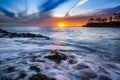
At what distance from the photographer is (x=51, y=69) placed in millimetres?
7137

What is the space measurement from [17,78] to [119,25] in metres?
137

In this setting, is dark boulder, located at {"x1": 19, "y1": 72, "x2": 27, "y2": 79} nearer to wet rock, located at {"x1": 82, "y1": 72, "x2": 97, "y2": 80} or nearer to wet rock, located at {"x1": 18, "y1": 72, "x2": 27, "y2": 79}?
wet rock, located at {"x1": 18, "y1": 72, "x2": 27, "y2": 79}

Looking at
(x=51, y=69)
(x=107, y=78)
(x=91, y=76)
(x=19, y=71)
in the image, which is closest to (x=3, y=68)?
(x=19, y=71)

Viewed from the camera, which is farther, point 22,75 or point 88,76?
point 88,76

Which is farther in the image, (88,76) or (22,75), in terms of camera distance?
(88,76)

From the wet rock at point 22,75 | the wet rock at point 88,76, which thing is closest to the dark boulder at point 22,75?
the wet rock at point 22,75

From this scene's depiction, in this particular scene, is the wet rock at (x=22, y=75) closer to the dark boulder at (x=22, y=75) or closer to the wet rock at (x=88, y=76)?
the dark boulder at (x=22, y=75)

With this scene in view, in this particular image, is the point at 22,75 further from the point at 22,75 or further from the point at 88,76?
the point at 88,76

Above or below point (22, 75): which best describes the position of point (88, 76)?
below

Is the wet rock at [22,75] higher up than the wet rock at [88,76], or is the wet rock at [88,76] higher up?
the wet rock at [22,75]

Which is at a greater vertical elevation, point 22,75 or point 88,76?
point 22,75

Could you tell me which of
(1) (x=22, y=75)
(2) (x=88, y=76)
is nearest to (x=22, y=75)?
(1) (x=22, y=75)

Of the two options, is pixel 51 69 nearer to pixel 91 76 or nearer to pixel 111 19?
pixel 91 76

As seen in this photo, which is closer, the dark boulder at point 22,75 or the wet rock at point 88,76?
the dark boulder at point 22,75
